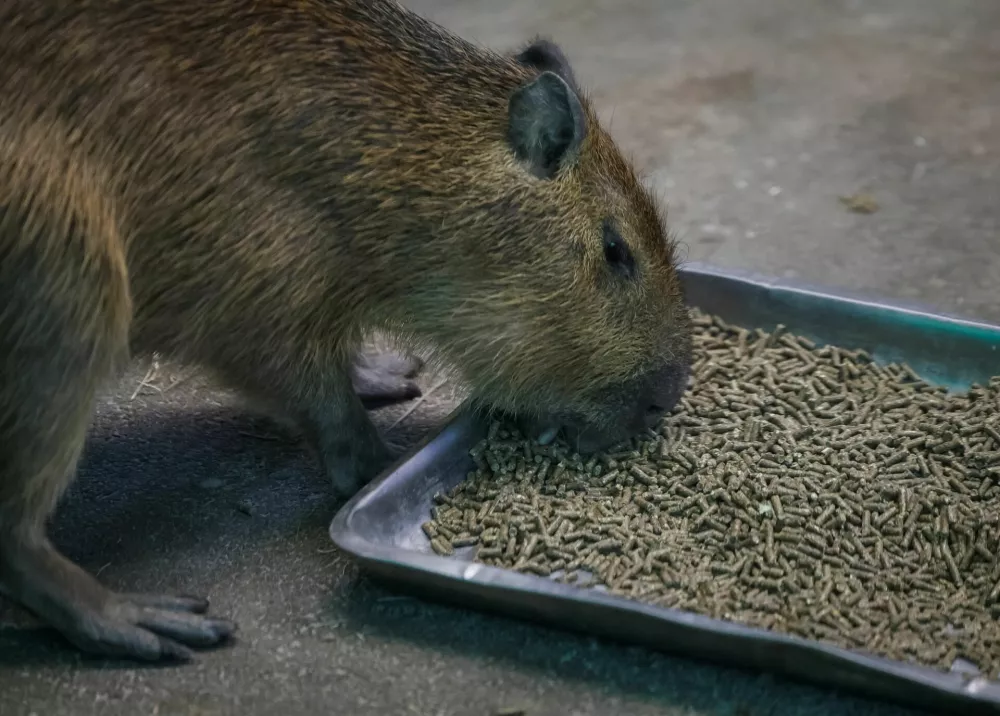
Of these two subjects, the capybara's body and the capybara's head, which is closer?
the capybara's body

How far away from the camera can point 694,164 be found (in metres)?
5.64

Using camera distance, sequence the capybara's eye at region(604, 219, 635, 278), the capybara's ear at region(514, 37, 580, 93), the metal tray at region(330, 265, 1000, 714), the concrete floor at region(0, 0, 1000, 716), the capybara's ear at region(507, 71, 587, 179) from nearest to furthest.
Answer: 1. the metal tray at region(330, 265, 1000, 714)
2. the concrete floor at region(0, 0, 1000, 716)
3. the capybara's ear at region(507, 71, 587, 179)
4. the capybara's eye at region(604, 219, 635, 278)
5. the capybara's ear at region(514, 37, 580, 93)

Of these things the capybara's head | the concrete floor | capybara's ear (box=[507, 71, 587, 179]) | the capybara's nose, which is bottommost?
the concrete floor

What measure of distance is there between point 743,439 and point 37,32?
2.04 meters

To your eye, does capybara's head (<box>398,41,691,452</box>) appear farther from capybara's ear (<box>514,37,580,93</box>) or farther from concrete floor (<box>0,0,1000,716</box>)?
concrete floor (<box>0,0,1000,716</box>)

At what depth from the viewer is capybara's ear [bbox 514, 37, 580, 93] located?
3.43m

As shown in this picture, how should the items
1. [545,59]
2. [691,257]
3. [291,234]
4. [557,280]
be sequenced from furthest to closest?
[691,257], [545,59], [557,280], [291,234]

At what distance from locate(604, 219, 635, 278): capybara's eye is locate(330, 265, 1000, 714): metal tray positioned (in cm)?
59

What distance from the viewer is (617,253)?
3.23m

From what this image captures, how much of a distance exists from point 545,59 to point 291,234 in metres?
0.94

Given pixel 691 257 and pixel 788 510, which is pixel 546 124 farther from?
pixel 691 257

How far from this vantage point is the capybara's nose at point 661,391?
329cm

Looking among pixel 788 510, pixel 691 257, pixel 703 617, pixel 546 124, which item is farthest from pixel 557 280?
pixel 691 257

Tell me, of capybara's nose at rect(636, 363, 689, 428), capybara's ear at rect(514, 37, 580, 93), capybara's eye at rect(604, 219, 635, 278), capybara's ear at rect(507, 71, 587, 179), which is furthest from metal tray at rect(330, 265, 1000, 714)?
capybara's ear at rect(514, 37, 580, 93)
